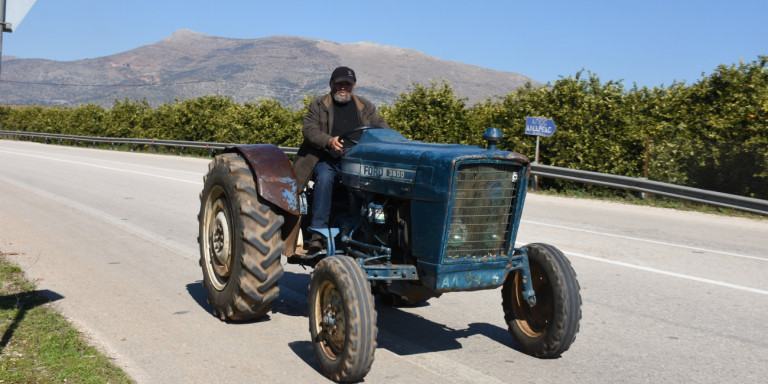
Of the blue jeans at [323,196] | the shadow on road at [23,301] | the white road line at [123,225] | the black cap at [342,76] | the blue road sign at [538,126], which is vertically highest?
the blue road sign at [538,126]

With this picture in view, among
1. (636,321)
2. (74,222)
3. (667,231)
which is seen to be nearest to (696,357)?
(636,321)

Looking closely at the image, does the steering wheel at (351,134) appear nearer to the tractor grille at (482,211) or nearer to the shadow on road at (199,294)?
the tractor grille at (482,211)

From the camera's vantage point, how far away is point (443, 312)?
22.1 ft

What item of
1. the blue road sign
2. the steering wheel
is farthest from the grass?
the blue road sign

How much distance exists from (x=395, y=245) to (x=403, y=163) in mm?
646

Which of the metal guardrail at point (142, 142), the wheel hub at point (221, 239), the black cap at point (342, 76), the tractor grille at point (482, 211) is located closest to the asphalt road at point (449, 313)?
the wheel hub at point (221, 239)

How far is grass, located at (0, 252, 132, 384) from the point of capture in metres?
4.80

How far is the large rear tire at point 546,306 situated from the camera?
17.3ft

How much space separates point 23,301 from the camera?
683cm

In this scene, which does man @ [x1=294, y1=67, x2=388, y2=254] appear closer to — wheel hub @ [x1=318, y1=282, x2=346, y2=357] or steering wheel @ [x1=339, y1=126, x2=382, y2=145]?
steering wheel @ [x1=339, y1=126, x2=382, y2=145]

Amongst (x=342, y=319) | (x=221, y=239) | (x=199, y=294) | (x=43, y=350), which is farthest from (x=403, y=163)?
(x=199, y=294)

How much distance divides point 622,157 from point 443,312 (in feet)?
44.1

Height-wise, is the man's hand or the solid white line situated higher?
the man's hand

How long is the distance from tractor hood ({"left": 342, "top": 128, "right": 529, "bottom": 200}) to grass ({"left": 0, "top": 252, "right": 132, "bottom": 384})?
6.91ft
